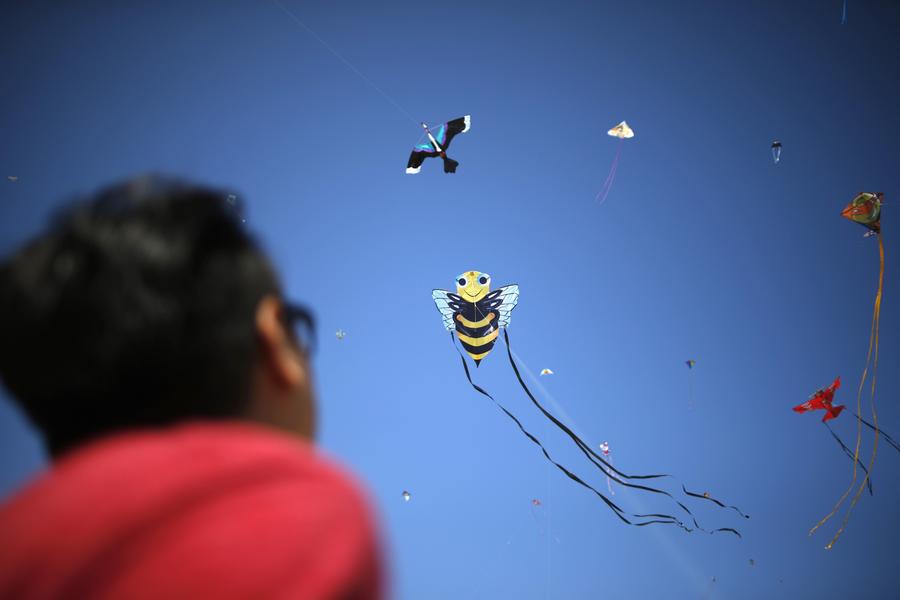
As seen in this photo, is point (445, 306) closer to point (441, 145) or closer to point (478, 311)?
point (478, 311)

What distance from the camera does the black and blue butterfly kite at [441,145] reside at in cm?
383

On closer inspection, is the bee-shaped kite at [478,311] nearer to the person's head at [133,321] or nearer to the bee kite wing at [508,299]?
the bee kite wing at [508,299]

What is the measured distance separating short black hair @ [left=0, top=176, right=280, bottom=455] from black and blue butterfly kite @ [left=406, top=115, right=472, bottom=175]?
354 centimetres

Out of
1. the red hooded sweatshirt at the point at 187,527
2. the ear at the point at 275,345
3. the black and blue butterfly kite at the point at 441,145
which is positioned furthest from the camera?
the black and blue butterfly kite at the point at 441,145

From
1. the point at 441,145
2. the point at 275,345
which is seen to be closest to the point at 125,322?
the point at 275,345

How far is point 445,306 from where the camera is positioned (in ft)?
13.9

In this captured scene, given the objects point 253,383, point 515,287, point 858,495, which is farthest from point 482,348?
point 253,383

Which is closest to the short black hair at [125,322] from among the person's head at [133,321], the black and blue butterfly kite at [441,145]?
the person's head at [133,321]

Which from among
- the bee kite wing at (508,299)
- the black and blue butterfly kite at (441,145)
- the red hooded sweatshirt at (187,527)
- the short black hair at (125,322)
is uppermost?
the black and blue butterfly kite at (441,145)

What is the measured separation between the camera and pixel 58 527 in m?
0.33

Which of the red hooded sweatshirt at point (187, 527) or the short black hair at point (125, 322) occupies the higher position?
the short black hair at point (125, 322)

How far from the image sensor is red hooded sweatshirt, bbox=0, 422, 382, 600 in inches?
12.9

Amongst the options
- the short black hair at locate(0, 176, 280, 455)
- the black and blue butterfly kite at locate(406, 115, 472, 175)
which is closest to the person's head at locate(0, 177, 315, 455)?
the short black hair at locate(0, 176, 280, 455)

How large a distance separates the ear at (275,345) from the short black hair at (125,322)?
0.04 feet
